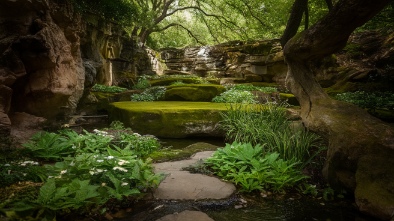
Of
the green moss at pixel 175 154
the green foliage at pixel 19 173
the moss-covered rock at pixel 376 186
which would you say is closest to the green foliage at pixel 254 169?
the moss-covered rock at pixel 376 186

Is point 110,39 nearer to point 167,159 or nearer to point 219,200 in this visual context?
point 167,159

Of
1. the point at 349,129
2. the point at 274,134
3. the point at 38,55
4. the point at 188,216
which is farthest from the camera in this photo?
the point at 38,55

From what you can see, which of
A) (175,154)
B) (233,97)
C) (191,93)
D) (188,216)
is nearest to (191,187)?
(188,216)

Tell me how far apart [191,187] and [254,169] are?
0.96 meters

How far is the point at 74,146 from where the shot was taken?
13.9 feet

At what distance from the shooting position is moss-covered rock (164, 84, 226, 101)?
973 cm

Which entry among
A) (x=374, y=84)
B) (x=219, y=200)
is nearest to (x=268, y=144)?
(x=219, y=200)

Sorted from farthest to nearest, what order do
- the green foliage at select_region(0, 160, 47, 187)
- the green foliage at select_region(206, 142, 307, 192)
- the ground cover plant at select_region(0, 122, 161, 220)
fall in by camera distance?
the green foliage at select_region(206, 142, 307, 192) → the green foliage at select_region(0, 160, 47, 187) → the ground cover plant at select_region(0, 122, 161, 220)

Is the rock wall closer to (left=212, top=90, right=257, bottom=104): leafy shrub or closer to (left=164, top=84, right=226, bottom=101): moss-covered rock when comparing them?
(left=164, top=84, right=226, bottom=101): moss-covered rock

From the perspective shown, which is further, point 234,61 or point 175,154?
point 234,61

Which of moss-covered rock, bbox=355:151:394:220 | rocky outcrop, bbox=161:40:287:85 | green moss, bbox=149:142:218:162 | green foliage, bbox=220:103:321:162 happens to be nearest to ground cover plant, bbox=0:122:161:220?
green moss, bbox=149:142:218:162

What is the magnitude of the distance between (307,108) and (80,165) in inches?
154

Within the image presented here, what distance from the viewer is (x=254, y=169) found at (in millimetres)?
3520

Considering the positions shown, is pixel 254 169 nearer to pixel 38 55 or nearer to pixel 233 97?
pixel 38 55
